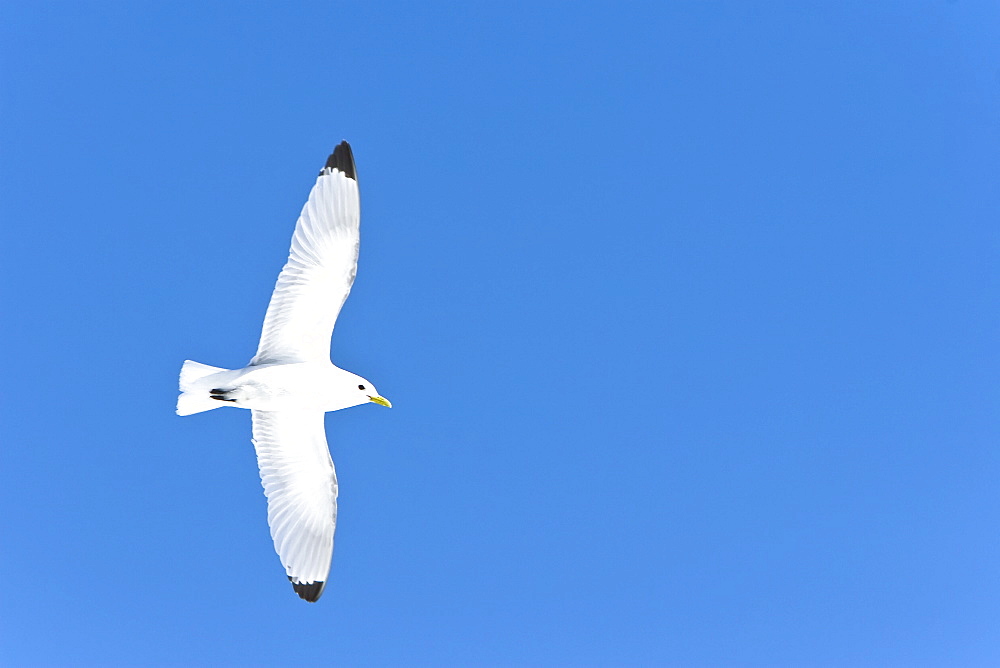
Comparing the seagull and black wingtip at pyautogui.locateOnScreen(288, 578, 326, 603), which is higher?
the seagull

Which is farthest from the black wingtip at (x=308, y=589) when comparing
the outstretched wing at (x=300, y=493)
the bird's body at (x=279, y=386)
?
the bird's body at (x=279, y=386)

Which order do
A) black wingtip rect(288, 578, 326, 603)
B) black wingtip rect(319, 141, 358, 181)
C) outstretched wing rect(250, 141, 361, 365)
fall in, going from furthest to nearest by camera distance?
black wingtip rect(288, 578, 326, 603)
black wingtip rect(319, 141, 358, 181)
outstretched wing rect(250, 141, 361, 365)

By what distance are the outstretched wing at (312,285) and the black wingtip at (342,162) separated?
1.16 ft

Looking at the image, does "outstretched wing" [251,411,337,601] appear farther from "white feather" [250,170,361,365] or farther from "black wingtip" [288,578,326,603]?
"white feather" [250,170,361,365]

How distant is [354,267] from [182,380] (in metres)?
1.76

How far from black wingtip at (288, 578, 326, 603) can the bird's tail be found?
6.05 ft

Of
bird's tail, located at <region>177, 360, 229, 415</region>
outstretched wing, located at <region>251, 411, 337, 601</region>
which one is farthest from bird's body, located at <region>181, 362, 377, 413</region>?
outstretched wing, located at <region>251, 411, 337, 601</region>

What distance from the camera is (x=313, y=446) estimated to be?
7.71 m

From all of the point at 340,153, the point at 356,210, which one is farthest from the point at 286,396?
the point at 340,153

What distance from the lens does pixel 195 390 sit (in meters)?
7.19

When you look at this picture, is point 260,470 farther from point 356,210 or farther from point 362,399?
point 356,210

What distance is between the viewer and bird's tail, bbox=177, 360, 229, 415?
7.18 meters

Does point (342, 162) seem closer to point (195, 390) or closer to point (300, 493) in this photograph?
point (195, 390)

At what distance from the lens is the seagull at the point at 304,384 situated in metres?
7.21
